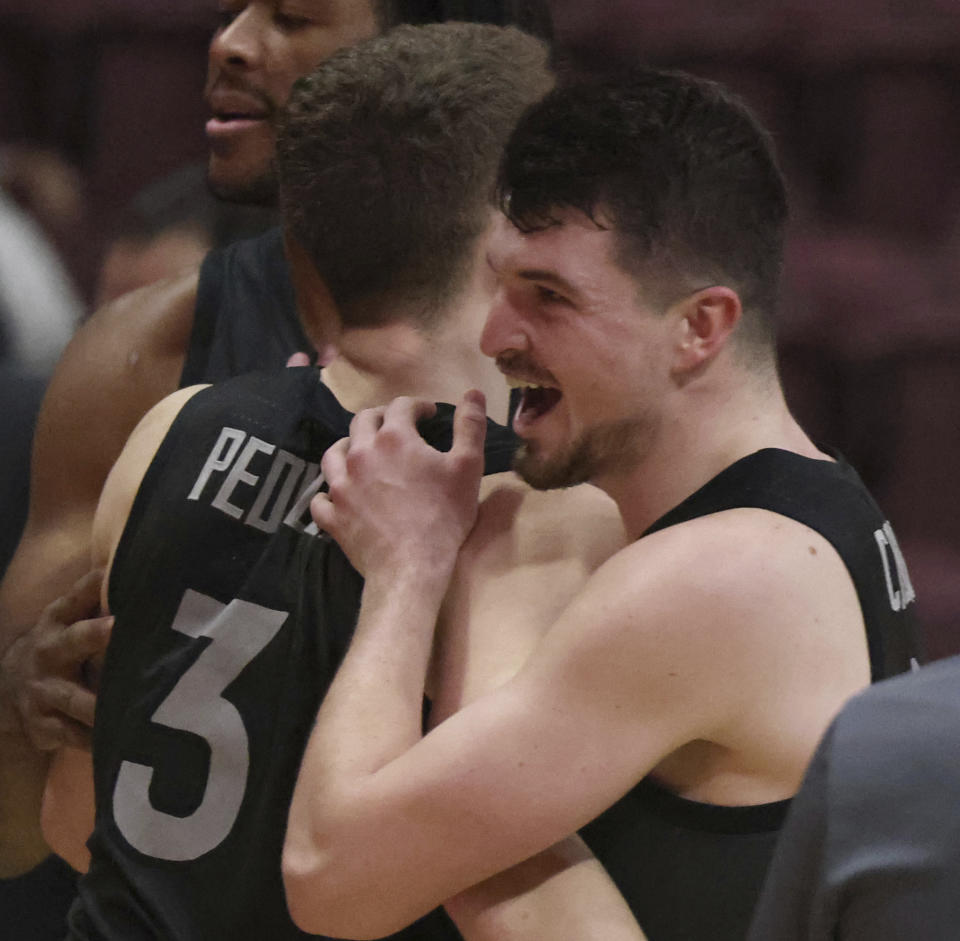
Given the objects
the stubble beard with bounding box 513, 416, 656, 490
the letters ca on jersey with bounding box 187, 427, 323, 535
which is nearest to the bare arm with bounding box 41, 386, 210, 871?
the letters ca on jersey with bounding box 187, 427, 323, 535

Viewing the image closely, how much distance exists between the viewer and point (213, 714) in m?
1.88

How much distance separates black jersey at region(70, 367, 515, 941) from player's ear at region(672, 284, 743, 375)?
0.93ft

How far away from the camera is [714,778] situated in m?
1.73

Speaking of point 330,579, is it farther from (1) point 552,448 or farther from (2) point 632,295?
(2) point 632,295

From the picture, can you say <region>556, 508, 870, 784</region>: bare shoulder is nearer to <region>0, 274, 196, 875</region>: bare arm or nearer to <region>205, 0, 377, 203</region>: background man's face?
<region>0, 274, 196, 875</region>: bare arm

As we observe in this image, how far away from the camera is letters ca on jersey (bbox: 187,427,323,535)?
75.9 inches

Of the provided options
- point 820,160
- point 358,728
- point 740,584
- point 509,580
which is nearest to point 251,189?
point 509,580

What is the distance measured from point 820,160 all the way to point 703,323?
396 centimetres

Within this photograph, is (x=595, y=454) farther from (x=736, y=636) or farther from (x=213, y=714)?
(x=213, y=714)

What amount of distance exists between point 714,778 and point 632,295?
0.53 metres

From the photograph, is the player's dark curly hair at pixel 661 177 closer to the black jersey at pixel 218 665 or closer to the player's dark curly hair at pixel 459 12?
the black jersey at pixel 218 665

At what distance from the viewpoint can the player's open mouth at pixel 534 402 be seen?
1.89m

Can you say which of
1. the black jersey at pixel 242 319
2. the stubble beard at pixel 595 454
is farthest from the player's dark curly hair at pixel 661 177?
the black jersey at pixel 242 319

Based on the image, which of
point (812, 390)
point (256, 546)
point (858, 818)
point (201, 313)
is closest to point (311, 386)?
point (256, 546)
